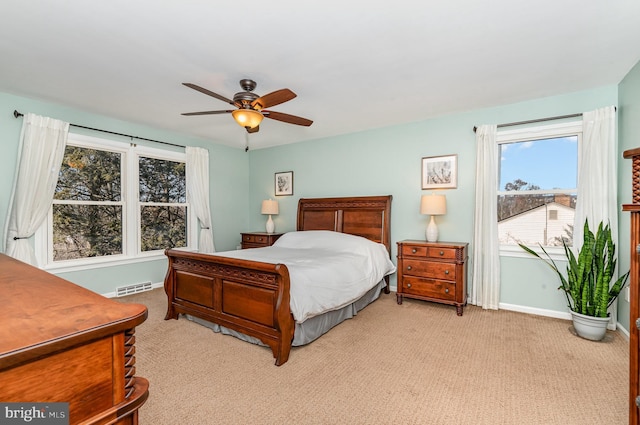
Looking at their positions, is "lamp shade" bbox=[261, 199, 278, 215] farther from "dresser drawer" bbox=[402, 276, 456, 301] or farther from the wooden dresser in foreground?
the wooden dresser in foreground

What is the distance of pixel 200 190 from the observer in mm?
5148

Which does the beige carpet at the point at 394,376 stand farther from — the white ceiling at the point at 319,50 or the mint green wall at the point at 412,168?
the white ceiling at the point at 319,50

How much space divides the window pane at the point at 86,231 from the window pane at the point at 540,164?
521cm

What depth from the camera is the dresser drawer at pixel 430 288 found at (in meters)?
3.59

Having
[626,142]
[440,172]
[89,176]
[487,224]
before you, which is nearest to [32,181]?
[89,176]

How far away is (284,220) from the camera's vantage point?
5.73 metres

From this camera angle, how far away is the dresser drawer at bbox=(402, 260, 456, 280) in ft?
11.8

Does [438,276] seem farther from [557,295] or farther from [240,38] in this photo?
[240,38]

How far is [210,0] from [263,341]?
250 cm

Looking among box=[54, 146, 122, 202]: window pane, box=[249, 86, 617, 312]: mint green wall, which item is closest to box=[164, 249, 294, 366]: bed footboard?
box=[54, 146, 122, 202]: window pane

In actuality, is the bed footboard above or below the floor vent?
above

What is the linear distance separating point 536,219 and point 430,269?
1373 millimetres

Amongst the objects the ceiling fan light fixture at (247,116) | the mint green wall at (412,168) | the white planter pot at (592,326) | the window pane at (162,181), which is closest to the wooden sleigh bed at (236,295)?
the ceiling fan light fixture at (247,116)

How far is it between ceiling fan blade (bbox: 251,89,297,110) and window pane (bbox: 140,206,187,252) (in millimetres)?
2940
